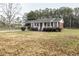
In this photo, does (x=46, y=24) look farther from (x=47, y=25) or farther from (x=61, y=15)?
(x=61, y=15)

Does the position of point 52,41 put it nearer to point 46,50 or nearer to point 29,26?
point 46,50

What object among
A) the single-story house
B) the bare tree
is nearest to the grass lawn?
the single-story house

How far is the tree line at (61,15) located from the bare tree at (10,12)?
172 millimetres

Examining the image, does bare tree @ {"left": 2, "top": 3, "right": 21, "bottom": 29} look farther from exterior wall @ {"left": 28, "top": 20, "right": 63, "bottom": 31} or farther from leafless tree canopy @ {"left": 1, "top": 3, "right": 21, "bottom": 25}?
exterior wall @ {"left": 28, "top": 20, "right": 63, "bottom": 31}

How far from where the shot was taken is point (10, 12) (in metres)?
2.86

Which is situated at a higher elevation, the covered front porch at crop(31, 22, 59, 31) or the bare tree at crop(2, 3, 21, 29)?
the bare tree at crop(2, 3, 21, 29)

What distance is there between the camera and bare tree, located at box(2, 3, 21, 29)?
113 inches

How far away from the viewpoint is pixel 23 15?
296cm

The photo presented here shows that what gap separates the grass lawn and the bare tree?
8.3 inches

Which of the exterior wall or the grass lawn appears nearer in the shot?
the grass lawn

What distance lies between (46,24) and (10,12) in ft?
1.88

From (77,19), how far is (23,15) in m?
0.81

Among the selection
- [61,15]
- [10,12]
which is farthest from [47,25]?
[10,12]

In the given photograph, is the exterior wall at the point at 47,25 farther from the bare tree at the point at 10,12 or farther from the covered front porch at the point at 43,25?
the bare tree at the point at 10,12
